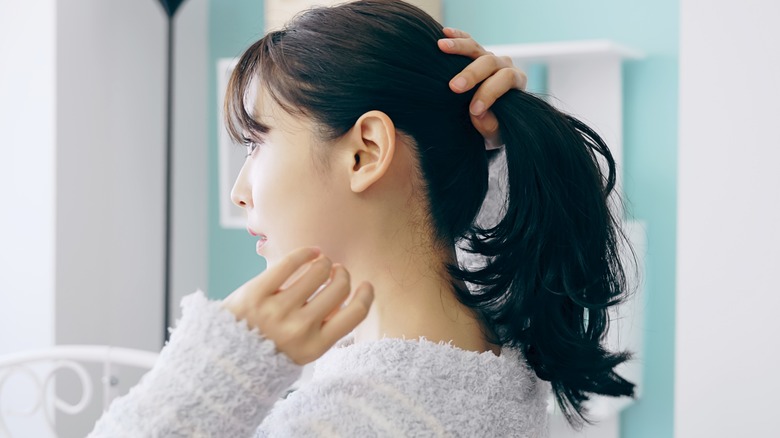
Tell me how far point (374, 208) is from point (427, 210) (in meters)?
0.05

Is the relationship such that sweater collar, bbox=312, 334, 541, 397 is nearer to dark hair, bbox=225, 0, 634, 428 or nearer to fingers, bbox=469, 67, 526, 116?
dark hair, bbox=225, 0, 634, 428

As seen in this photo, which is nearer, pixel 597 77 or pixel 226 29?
pixel 597 77

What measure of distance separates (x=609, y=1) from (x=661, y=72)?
0.19 meters

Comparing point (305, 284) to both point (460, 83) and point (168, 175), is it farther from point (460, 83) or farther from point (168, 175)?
point (168, 175)

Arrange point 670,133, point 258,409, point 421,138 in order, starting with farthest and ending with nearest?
point 670,133
point 421,138
point 258,409

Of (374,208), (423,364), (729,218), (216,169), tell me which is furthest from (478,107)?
(216,169)

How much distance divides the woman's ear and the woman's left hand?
75 millimetres

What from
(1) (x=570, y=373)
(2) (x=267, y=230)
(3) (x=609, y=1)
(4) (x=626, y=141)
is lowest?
(1) (x=570, y=373)

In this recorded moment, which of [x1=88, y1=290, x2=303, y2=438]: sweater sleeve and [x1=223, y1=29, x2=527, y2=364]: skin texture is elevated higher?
[x1=223, y1=29, x2=527, y2=364]: skin texture

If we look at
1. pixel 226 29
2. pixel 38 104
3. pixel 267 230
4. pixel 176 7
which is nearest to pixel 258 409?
pixel 267 230

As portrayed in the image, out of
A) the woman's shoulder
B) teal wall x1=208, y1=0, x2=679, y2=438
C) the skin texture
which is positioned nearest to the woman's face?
the skin texture

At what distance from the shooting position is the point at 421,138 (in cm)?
74

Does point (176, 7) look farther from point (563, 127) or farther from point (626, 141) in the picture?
point (563, 127)

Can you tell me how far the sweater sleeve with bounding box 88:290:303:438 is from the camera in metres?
0.54
